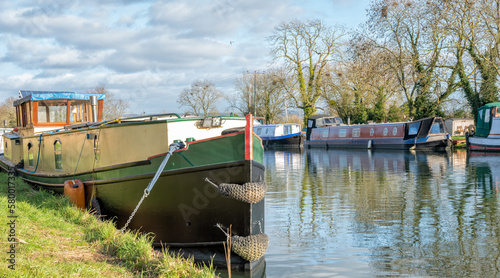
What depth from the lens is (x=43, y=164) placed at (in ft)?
41.5

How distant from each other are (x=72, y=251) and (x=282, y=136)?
4439cm

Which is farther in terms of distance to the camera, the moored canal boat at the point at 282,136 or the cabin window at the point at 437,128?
the moored canal boat at the point at 282,136

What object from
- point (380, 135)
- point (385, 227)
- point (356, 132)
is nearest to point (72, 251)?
point (385, 227)

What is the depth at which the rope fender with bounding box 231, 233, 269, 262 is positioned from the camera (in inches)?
288

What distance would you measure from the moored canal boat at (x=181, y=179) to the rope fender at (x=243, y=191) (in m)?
0.01

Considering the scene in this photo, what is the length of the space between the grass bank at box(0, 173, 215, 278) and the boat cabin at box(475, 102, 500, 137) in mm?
27498

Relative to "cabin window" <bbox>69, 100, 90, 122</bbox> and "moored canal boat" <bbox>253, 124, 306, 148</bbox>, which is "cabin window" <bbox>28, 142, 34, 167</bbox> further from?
"moored canal boat" <bbox>253, 124, 306, 148</bbox>

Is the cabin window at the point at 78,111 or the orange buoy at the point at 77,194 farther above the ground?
the cabin window at the point at 78,111

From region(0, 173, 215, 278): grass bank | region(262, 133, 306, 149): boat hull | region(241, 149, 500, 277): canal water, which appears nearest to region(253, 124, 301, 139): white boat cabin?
region(262, 133, 306, 149): boat hull

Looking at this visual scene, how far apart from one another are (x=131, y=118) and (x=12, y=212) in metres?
2.98

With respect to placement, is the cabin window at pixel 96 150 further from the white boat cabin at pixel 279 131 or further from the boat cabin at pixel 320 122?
the white boat cabin at pixel 279 131

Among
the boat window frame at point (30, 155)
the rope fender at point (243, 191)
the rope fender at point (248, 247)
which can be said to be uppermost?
the boat window frame at point (30, 155)

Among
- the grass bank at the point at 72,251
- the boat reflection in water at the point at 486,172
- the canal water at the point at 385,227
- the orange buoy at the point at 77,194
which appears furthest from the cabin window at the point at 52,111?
the boat reflection in water at the point at 486,172

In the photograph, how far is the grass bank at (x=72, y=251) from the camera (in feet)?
17.9
